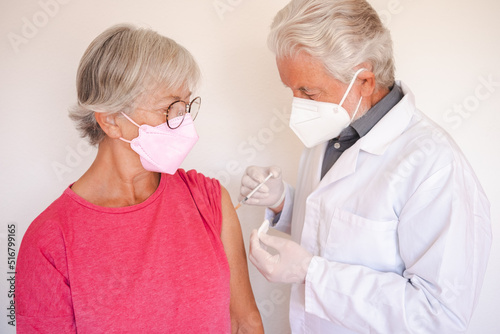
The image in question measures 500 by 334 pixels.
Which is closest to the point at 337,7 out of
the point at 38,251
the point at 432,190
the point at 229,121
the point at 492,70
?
the point at 432,190

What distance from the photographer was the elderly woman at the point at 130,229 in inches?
47.6

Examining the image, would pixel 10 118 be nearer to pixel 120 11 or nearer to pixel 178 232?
pixel 120 11

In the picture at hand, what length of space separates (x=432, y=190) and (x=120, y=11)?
1.47 meters

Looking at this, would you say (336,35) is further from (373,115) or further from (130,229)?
Result: (130,229)

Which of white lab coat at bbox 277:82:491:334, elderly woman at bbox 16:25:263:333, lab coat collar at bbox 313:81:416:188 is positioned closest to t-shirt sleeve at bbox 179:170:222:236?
elderly woman at bbox 16:25:263:333

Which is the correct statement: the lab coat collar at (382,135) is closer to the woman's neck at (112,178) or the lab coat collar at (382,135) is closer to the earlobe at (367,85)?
the earlobe at (367,85)

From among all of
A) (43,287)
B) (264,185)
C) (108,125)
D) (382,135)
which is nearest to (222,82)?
(264,185)

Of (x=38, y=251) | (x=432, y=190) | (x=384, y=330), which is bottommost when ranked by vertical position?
(x=384, y=330)

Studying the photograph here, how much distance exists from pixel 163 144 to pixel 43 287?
560 millimetres

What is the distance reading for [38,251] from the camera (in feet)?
3.93

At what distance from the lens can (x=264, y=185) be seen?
157cm

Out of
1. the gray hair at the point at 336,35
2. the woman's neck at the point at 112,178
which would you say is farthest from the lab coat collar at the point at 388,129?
the woman's neck at the point at 112,178

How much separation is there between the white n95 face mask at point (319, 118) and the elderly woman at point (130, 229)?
375 millimetres

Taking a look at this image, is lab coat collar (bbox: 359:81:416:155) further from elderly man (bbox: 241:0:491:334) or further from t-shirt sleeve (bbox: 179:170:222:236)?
t-shirt sleeve (bbox: 179:170:222:236)
